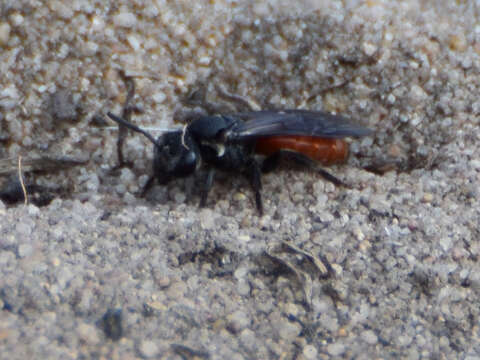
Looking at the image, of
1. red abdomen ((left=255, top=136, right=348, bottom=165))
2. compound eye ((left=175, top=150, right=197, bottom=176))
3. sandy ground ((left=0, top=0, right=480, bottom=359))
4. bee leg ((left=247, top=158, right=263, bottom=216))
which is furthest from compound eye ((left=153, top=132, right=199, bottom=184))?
red abdomen ((left=255, top=136, right=348, bottom=165))

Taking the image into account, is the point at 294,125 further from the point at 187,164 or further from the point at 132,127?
the point at 132,127

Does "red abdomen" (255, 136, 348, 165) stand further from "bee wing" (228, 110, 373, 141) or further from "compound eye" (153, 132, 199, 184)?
"compound eye" (153, 132, 199, 184)

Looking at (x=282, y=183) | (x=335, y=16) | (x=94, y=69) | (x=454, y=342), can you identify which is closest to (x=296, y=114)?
(x=282, y=183)

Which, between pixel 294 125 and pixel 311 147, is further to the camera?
pixel 311 147

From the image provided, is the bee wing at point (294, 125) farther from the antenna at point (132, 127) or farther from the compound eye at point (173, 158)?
the antenna at point (132, 127)

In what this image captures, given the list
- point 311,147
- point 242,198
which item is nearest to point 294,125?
point 311,147
